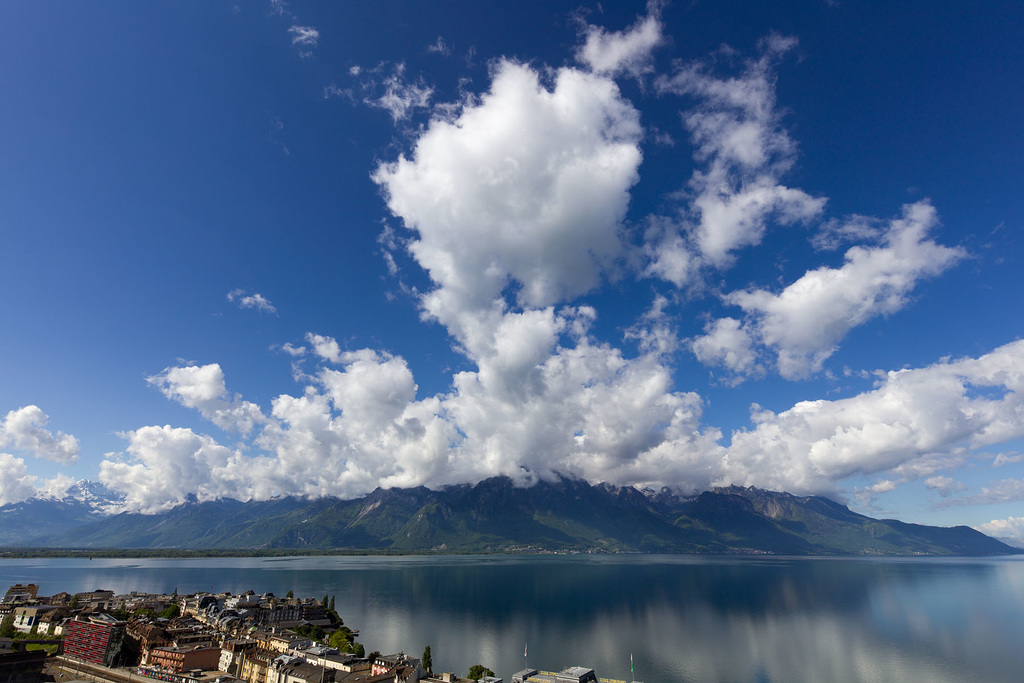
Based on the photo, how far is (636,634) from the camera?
4574 inches

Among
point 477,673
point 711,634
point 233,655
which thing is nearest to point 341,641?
point 233,655

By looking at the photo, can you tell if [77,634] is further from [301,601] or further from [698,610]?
[698,610]

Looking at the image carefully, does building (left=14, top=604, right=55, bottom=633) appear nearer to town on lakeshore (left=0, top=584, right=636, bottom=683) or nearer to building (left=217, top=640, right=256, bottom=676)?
town on lakeshore (left=0, top=584, right=636, bottom=683)

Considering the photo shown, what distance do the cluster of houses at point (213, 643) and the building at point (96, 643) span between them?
0.49 ft

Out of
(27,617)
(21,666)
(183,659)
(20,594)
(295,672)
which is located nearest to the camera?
(21,666)

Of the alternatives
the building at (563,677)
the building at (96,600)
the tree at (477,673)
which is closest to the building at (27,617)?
the building at (96,600)

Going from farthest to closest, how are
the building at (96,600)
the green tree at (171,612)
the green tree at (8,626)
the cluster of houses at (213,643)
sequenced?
the building at (96,600) → the green tree at (171,612) → the green tree at (8,626) → the cluster of houses at (213,643)

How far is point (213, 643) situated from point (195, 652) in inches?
365

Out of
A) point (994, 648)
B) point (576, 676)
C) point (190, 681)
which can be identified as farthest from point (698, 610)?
point (190, 681)

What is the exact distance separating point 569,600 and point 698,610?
4554cm

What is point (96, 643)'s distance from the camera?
80.6 m

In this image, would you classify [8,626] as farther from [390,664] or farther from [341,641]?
[390,664]

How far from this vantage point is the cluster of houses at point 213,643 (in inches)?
2771

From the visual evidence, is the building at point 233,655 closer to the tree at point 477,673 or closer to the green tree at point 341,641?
the green tree at point 341,641
